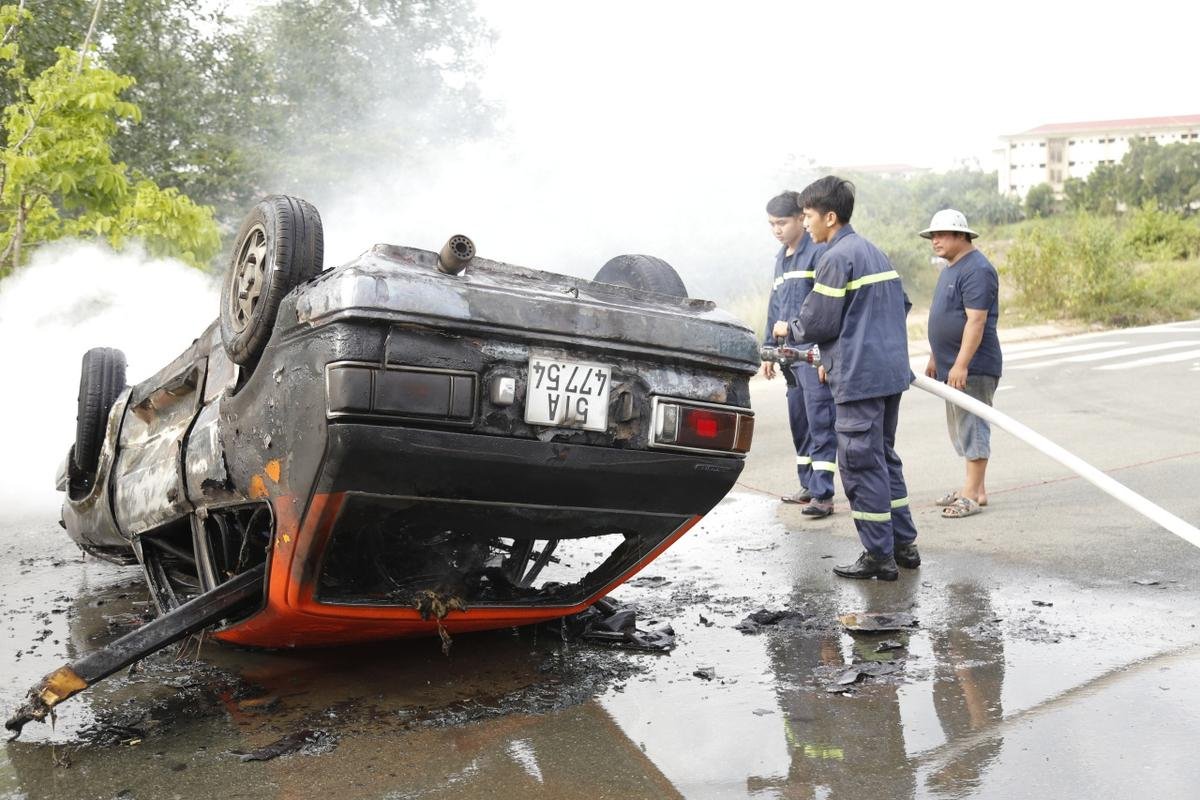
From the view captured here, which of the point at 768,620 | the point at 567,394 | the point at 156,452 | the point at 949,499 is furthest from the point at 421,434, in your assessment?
the point at 949,499

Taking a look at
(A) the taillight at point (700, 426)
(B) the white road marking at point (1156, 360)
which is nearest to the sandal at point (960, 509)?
(A) the taillight at point (700, 426)

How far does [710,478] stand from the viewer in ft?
11.7

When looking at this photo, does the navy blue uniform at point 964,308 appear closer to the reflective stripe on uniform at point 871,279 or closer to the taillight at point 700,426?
the reflective stripe on uniform at point 871,279

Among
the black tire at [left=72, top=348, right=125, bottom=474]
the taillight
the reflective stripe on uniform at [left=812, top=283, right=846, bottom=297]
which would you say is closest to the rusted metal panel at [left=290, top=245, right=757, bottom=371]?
the taillight

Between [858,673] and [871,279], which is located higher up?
[871,279]

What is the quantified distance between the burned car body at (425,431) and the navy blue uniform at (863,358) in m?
1.11

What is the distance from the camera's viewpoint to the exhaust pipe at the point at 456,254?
125 inches

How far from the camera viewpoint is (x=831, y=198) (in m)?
5.22

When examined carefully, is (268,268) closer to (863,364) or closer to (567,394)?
(567,394)

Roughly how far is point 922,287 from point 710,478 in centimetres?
2249

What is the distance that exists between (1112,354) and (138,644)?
13466mm

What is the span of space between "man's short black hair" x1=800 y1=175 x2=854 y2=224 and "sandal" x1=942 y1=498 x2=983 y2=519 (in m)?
1.86

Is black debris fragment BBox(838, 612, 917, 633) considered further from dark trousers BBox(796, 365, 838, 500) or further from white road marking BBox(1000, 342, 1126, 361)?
white road marking BBox(1000, 342, 1126, 361)

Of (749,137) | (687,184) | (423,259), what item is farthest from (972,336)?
(749,137)
